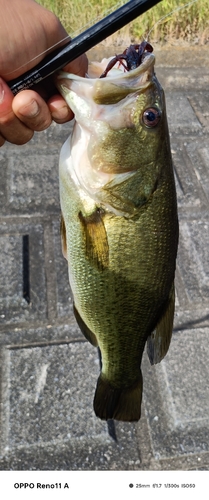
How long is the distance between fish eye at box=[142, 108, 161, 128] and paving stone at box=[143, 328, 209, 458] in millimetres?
1347

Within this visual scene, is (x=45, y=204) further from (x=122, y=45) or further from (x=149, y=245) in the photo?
(x=122, y=45)

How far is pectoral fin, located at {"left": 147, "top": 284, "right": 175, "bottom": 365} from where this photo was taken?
145cm

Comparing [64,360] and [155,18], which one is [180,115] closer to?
[155,18]

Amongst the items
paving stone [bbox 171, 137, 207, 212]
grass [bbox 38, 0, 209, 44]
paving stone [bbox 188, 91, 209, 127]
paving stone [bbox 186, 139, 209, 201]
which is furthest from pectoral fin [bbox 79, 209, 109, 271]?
grass [bbox 38, 0, 209, 44]

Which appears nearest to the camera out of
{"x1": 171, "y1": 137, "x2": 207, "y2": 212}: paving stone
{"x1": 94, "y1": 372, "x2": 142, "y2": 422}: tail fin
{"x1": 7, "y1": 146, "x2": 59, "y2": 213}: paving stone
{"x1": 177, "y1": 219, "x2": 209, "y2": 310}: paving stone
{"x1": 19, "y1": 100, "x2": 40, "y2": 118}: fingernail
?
{"x1": 19, "y1": 100, "x2": 40, "y2": 118}: fingernail

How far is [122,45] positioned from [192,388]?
3.17 meters

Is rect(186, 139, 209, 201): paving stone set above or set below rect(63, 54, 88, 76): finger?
below

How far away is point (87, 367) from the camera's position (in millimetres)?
2271

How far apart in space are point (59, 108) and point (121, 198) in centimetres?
32

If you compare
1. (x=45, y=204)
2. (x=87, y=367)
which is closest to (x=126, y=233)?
(x=87, y=367)

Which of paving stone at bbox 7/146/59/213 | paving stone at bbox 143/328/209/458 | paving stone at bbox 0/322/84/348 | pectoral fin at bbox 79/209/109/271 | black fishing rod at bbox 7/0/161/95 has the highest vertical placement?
black fishing rod at bbox 7/0/161/95

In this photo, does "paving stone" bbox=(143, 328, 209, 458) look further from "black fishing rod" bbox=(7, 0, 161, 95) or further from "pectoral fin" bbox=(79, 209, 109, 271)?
"black fishing rod" bbox=(7, 0, 161, 95)

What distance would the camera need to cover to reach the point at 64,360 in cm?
229

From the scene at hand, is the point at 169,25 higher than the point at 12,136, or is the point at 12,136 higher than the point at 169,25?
the point at 12,136
